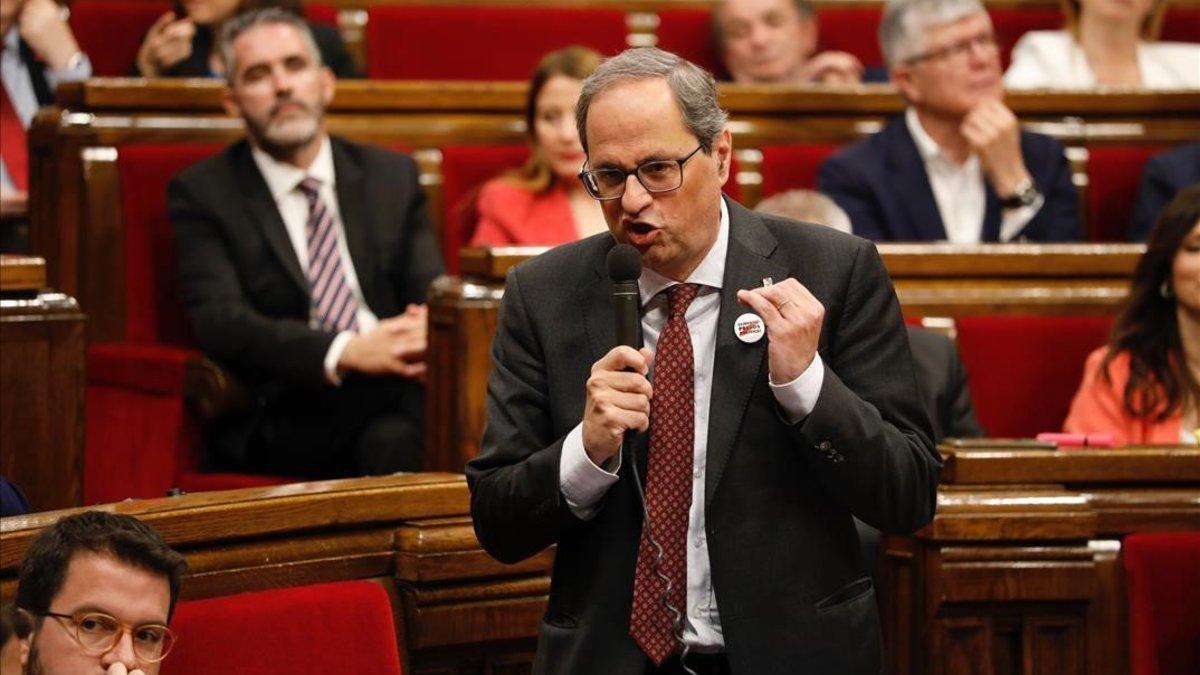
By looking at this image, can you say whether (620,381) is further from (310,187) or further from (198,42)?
(198,42)

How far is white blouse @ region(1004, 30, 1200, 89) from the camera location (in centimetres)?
199

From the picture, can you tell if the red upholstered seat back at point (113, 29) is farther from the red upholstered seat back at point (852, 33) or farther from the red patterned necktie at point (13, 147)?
the red upholstered seat back at point (852, 33)

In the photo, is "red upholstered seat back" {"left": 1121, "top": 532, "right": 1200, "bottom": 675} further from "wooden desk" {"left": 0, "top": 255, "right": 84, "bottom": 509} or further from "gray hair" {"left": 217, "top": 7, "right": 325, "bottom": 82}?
"gray hair" {"left": 217, "top": 7, "right": 325, "bottom": 82}

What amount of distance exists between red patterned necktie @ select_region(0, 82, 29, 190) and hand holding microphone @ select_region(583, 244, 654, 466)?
1.17 meters


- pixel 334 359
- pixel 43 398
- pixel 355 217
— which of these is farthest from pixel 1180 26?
pixel 43 398

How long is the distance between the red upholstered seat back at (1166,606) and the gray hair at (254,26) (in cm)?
97

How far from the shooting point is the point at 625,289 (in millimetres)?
726

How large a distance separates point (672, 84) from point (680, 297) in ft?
0.30

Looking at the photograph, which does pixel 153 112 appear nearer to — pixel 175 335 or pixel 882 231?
pixel 175 335

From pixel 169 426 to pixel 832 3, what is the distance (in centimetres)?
100

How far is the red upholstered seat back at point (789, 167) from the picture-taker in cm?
175

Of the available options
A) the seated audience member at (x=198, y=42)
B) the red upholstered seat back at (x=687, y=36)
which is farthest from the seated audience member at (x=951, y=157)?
the seated audience member at (x=198, y=42)

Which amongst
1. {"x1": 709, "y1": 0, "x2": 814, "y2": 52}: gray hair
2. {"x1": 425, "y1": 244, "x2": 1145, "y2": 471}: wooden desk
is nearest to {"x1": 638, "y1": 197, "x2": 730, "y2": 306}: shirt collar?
{"x1": 425, "y1": 244, "x2": 1145, "y2": 471}: wooden desk

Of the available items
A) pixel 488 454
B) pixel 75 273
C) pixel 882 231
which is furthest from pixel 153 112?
pixel 488 454
